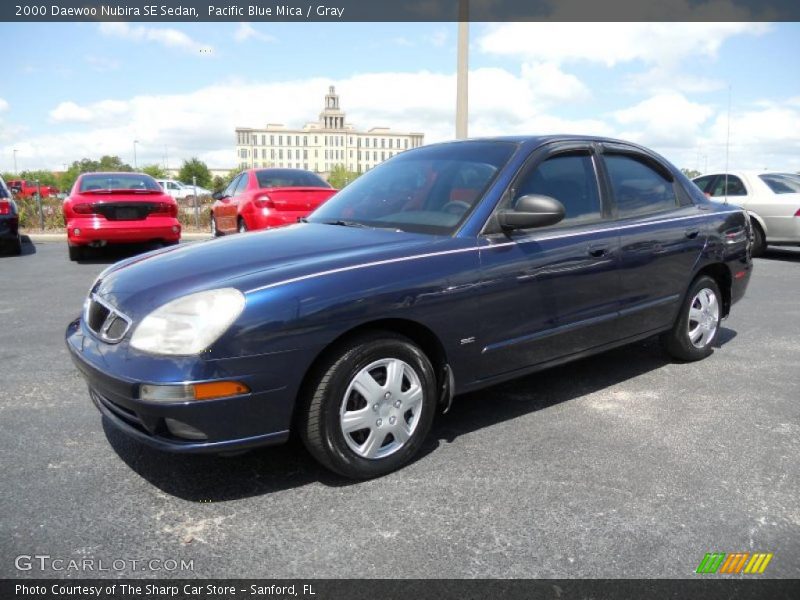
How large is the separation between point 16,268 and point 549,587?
977 centimetres

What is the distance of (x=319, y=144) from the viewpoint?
482 ft

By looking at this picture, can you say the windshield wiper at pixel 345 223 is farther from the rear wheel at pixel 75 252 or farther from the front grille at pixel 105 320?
the rear wheel at pixel 75 252

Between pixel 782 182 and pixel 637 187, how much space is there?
330 inches

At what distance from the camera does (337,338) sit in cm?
279

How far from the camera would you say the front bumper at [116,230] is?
31.7 ft

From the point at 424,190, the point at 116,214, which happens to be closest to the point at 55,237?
the point at 116,214

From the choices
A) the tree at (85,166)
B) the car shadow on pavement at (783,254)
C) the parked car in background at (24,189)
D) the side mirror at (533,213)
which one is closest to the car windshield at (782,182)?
the car shadow on pavement at (783,254)

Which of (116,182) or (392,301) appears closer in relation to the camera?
(392,301)

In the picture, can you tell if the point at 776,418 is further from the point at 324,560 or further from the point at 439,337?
the point at 324,560

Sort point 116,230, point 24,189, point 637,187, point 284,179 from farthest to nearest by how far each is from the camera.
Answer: point 24,189 < point 284,179 < point 116,230 < point 637,187

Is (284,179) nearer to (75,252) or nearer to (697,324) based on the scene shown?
(75,252)

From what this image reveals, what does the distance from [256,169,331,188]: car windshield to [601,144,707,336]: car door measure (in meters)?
6.13

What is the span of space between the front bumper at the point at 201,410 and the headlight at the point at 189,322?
59 millimetres

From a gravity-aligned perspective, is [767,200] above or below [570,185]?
below
